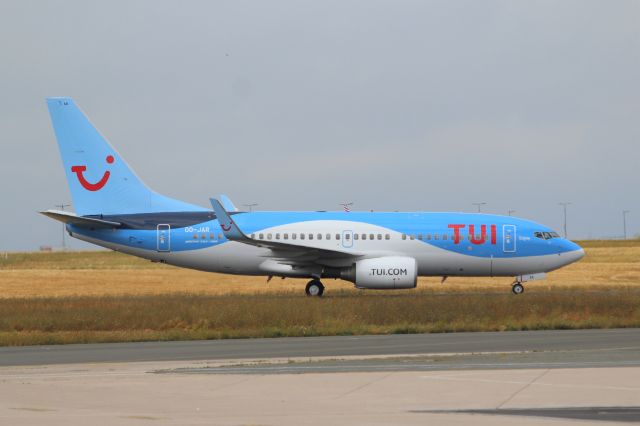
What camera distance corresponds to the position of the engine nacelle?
3769cm

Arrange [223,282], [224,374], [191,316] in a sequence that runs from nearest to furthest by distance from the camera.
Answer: [224,374] → [191,316] → [223,282]

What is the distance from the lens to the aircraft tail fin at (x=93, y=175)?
4009 cm

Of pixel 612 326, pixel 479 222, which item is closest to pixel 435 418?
pixel 612 326

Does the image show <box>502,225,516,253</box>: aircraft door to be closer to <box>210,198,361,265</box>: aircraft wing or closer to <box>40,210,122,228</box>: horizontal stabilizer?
<box>210,198,361,265</box>: aircraft wing

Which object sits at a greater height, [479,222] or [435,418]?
[479,222]

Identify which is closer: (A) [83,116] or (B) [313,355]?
(B) [313,355]

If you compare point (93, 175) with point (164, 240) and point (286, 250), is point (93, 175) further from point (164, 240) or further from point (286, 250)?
point (286, 250)

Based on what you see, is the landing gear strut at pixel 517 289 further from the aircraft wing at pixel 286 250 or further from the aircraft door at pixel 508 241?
the aircraft wing at pixel 286 250

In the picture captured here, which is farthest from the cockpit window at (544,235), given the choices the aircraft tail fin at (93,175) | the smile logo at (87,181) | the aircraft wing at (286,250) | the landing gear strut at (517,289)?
the smile logo at (87,181)

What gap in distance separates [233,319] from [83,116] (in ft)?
50.7

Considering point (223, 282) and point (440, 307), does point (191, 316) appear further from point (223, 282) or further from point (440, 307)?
point (223, 282)

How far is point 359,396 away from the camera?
537 inches

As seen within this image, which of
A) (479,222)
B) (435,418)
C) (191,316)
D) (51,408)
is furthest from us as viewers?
(479,222)

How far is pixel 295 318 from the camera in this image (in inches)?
1107
